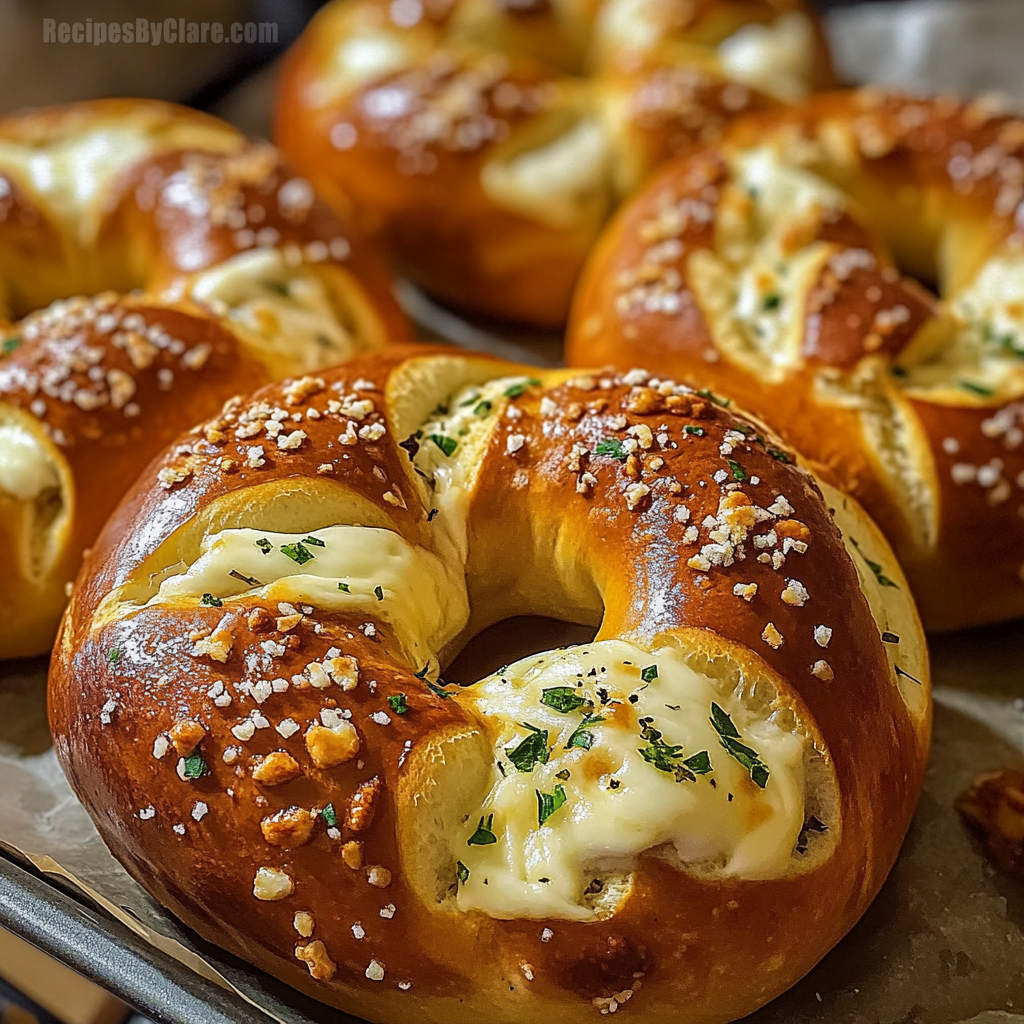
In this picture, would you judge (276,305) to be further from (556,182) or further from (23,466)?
(556,182)

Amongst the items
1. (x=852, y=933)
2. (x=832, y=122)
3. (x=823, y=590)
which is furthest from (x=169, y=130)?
(x=852, y=933)

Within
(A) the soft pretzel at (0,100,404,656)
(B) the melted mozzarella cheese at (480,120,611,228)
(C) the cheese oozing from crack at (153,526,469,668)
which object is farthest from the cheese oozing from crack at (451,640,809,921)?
(B) the melted mozzarella cheese at (480,120,611,228)

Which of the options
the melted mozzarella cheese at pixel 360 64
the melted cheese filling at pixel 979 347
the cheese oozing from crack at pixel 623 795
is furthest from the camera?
the melted mozzarella cheese at pixel 360 64

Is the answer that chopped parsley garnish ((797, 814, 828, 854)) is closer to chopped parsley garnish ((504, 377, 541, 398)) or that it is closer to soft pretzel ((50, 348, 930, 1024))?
soft pretzel ((50, 348, 930, 1024))

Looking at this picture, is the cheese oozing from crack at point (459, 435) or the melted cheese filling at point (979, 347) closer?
the cheese oozing from crack at point (459, 435)

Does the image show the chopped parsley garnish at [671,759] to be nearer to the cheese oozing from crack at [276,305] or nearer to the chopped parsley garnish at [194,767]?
the chopped parsley garnish at [194,767]

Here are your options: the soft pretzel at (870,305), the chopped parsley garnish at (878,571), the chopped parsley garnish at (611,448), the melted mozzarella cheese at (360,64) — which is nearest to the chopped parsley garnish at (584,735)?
the chopped parsley garnish at (611,448)

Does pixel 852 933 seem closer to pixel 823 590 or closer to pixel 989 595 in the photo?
pixel 823 590
